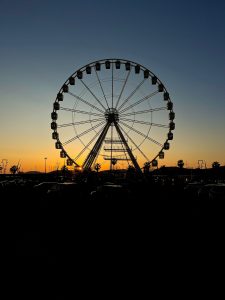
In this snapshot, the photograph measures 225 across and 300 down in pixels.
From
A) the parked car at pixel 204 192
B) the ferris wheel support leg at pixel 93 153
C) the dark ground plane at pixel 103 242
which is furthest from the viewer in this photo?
the ferris wheel support leg at pixel 93 153

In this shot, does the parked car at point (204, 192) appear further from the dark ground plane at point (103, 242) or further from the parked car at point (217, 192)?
the dark ground plane at point (103, 242)

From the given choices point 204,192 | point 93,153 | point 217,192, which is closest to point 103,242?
point 217,192

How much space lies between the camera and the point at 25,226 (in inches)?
438

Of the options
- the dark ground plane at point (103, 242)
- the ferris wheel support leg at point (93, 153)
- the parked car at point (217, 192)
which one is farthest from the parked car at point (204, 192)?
the ferris wheel support leg at point (93, 153)

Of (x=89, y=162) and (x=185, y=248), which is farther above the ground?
(x=89, y=162)

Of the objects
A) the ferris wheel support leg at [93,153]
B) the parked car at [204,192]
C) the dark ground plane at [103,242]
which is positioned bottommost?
the dark ground plane at [103,242]

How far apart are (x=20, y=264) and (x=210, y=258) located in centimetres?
340

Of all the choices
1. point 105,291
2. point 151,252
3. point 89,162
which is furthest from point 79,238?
point 89,162

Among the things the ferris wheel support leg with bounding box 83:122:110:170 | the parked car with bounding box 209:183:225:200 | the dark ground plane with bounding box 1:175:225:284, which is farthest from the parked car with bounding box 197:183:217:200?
the ferris wheel support leg with bounding box 83:122:110:170

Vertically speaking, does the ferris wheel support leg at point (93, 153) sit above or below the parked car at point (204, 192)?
above

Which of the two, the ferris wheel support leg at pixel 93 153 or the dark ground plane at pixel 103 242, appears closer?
the dark ground plane at pixel 103 242

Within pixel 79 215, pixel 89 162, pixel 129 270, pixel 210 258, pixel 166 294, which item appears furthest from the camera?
pixel 89 162

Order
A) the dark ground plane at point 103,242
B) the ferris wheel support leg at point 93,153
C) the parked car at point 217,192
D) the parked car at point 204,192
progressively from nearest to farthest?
the dark ground plane at point 103,242
the parked car at point 217,192
the parked car at point 204,192
the ferris wheel support leg at point 93,153

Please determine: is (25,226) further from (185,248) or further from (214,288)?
(214,288)
